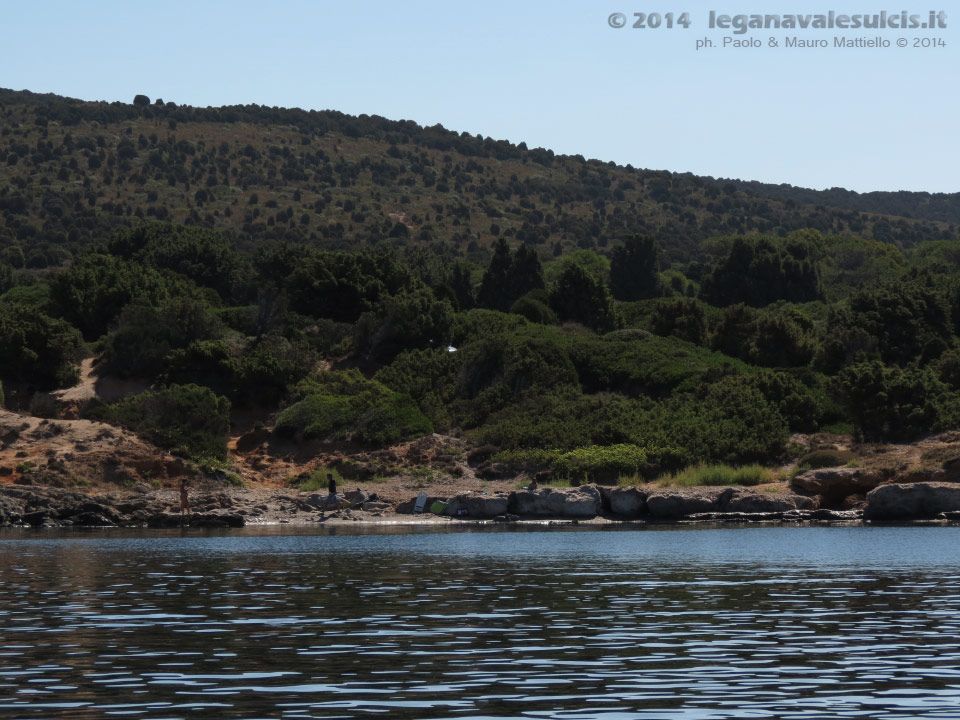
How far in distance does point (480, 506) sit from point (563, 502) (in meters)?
3.36

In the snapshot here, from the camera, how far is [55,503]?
52.9 m

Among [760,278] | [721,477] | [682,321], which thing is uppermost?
[760,278]

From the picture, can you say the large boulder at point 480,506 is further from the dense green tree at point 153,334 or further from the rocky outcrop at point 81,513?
the dense green tree at point 153,334

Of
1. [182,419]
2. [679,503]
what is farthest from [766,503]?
[182,419]

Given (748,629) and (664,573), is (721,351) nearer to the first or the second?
(664,573)

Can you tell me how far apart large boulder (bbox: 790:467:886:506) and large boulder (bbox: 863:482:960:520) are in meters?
2.53

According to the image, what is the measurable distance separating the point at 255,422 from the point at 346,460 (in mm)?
8404

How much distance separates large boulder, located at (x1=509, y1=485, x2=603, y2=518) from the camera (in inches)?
2072

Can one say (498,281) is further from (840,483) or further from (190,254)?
(840,483)

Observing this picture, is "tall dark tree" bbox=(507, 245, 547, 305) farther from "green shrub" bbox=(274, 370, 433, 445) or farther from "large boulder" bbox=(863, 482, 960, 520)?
"large boulder" bbox=(863, 482, 960, 520)

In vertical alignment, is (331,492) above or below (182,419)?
below

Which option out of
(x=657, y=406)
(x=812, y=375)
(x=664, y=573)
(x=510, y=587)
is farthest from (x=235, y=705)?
(x=812, y=375)

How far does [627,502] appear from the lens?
5250 cm

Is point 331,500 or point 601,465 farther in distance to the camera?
point 601,465
